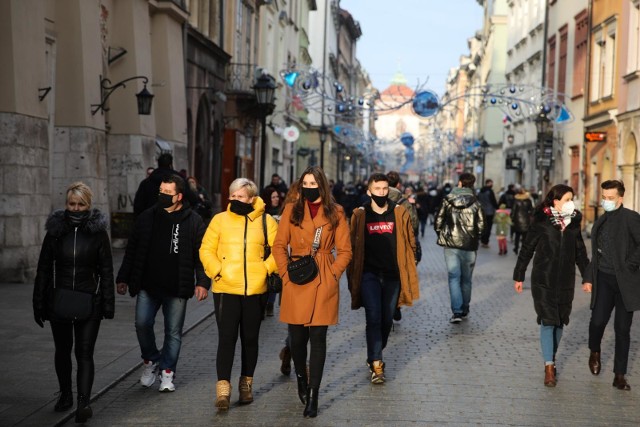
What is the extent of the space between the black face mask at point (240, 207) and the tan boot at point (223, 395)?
46.5 inches

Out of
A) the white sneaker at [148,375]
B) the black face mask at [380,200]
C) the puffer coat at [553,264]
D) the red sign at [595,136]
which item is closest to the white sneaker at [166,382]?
the white sneaker at [148,375]

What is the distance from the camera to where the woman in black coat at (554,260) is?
362 inches

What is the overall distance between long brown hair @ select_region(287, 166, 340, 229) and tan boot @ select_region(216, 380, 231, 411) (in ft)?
4.00

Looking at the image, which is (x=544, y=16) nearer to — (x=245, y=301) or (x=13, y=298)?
(x=13, y=298)

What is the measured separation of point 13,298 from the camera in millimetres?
13531

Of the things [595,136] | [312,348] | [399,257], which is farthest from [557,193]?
[595,136]

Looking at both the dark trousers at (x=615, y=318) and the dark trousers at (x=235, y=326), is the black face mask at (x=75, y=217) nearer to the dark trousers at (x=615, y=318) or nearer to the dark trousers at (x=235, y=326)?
the dark trousers at (x=235, y=326)

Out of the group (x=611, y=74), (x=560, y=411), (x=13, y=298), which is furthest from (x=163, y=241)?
(x=611, y=74)

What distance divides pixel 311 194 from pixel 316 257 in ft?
1.43

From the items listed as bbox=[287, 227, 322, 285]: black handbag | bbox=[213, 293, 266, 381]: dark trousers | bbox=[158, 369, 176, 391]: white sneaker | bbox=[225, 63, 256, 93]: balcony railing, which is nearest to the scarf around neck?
bbox=[287, 227, 322, 285]: black handbag

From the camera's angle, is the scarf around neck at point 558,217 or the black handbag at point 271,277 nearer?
the black handbag at point 271,277

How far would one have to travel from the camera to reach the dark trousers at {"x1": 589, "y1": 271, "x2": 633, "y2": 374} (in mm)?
9070

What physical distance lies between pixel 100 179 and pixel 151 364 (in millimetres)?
11278

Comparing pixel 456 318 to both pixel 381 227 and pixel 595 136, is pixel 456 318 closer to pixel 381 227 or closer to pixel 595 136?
pixel 381 227
